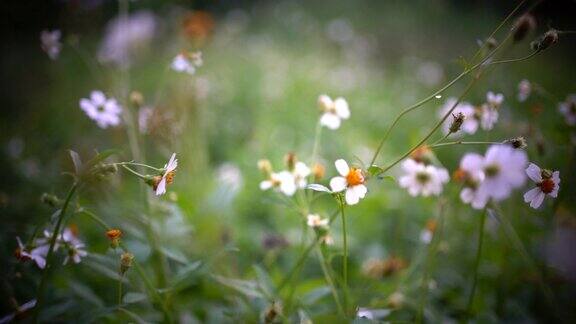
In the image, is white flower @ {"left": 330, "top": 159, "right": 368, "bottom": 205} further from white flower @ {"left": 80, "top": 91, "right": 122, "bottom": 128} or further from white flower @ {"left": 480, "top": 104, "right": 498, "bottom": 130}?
white flower @ {"left": 80, "top": 91, "right": 122, "bottom": 128}

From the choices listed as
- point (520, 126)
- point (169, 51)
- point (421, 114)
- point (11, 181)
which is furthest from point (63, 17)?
point (421, 114)

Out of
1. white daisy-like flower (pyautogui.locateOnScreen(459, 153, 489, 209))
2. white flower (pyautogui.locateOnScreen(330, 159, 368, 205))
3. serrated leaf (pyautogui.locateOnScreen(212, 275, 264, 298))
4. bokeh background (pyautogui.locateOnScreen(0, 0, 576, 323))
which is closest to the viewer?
white daisy-like flower (pyautogui.locateOnScreen(459, 153, 489, 209))

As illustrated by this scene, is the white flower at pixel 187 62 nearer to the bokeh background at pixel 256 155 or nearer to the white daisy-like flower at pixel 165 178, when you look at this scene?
the bokeh background at pixel 256 155

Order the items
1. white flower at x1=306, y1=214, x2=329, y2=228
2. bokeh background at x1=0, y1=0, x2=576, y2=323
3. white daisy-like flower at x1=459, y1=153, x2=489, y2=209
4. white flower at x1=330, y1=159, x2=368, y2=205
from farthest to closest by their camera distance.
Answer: bokeh background at x1=0, y1=0, x2=576, y2=323 < white flower at x1=306, y1=214, x2=329, y2=228 < white flower at x1=330, y1=159, x2=368, y2=205 < white daisy-like flower at x1=459, y1=153, x2=489, y2=209

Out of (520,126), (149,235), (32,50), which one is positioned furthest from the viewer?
(32,50)

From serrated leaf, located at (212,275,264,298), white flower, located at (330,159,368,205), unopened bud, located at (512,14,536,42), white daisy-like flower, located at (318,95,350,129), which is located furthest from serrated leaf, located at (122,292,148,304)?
unopened bud, located at (512,14,536,42)

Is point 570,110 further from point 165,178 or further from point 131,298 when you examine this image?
point 131,298

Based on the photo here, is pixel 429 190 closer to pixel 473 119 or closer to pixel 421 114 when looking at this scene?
pixel 473 119
